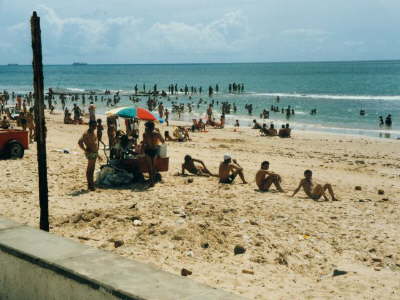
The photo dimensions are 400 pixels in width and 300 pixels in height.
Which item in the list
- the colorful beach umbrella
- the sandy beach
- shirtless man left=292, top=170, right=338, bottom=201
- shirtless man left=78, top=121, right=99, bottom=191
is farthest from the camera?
the colorful beach umbrella

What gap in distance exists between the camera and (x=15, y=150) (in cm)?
1242

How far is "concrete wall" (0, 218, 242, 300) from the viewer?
2.00 meters

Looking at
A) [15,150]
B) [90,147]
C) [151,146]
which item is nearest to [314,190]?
[151,146]

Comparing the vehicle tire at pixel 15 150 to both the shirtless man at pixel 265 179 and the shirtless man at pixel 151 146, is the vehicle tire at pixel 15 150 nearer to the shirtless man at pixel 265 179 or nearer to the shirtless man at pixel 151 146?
the shirtless man at pixel 151 146

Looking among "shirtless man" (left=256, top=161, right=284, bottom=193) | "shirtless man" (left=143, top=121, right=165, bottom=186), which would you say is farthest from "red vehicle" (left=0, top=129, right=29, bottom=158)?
"shirtless man" (left=256, top=161, right=284, bottom=193)

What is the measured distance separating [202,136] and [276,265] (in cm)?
1702

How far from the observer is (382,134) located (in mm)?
27109

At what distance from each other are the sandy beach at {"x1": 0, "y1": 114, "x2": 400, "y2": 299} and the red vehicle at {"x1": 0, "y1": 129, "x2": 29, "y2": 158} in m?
0.30

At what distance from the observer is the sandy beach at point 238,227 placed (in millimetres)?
5844

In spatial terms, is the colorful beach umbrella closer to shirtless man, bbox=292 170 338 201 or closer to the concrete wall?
shirtless man, bbox=292 170 338 201

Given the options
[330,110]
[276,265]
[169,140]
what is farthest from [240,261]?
[330,110]

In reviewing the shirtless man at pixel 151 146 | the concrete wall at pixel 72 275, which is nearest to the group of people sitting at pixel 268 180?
the shirtless man at pixel 151 146

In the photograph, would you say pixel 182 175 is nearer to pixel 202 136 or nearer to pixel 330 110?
pixel 202 136

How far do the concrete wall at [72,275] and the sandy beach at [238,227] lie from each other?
10.9ft
